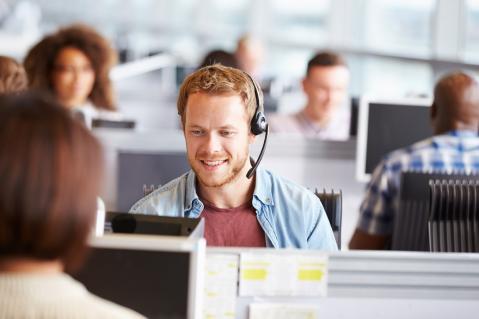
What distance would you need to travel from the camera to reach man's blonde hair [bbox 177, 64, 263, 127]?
1.88m

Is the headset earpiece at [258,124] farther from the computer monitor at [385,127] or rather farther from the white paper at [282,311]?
the computer monitor at [385,127]

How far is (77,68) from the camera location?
162 inches

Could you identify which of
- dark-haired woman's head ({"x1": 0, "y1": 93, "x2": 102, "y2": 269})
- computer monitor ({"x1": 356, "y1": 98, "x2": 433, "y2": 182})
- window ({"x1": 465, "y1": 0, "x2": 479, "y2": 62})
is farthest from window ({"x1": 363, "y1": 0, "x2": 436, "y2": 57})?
dark-haired woman's head ({"x1": 0, "y1": 93, "x2": 102, "y2": 269})

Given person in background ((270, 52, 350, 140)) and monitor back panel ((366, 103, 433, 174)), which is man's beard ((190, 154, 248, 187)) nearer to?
monitor back panel ((366, 103, 433, 174))

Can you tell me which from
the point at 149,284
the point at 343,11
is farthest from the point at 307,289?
the point at 343,11

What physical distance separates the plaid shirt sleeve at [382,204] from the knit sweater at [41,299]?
2109 millimetres

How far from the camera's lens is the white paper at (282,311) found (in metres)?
1.46

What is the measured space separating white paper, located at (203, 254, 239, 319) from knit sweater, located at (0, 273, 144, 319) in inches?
20.6

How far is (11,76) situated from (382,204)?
4.31ft

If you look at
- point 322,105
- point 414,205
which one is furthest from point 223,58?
point 414,205

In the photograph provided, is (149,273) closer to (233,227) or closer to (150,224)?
(150,224)

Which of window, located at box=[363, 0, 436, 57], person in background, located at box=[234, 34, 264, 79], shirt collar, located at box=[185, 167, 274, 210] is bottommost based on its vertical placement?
shirt collar, located at box=[185, 167, 274, 210]

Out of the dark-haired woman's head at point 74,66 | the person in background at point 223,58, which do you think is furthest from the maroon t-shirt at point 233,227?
the person in background at point 223,58

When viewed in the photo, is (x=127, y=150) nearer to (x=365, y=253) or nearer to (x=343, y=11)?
(x=365, y=253)
